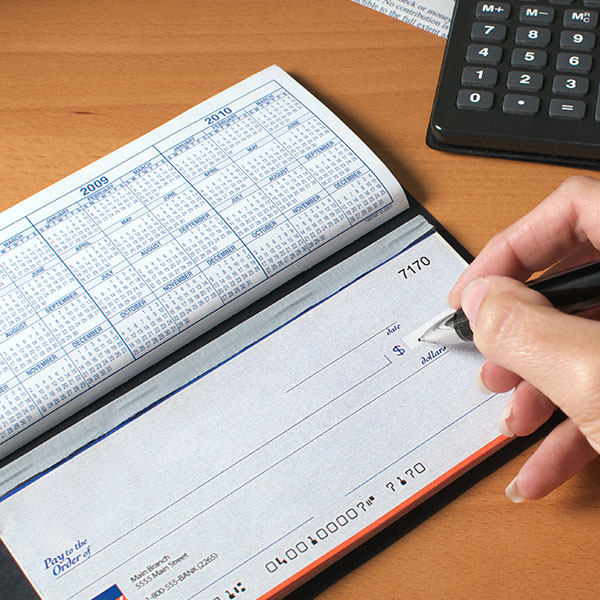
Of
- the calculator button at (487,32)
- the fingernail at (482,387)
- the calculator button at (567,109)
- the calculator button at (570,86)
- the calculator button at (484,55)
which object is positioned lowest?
the fingernail at (482,387)

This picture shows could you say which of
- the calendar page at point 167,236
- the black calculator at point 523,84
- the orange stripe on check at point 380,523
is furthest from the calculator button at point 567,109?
the orange stripe on check at point 380,523

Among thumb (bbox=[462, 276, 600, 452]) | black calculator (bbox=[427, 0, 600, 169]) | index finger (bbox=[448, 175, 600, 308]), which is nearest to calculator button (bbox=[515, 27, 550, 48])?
black calculator (bbox=[427, 0, 600, 169])

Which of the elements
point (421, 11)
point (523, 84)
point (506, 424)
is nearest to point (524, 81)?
point (523, 84)

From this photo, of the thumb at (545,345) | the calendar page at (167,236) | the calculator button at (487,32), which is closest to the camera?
the thumb at (545,345)

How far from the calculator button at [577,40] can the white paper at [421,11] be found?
10 centimetres

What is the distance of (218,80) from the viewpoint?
547 mm

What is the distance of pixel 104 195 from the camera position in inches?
18.7

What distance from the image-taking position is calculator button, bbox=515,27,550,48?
1.68 feet

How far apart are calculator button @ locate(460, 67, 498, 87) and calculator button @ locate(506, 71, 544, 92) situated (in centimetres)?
1

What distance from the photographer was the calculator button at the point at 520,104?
488 millimetres

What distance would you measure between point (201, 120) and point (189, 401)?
21 cm

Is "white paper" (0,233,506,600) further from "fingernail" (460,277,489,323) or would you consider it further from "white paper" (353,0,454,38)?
"white paper" (353,0,454,38)

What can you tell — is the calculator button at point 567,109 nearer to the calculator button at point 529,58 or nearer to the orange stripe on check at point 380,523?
the calculator button at point 529,58

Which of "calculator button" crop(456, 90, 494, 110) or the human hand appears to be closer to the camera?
the human hand
